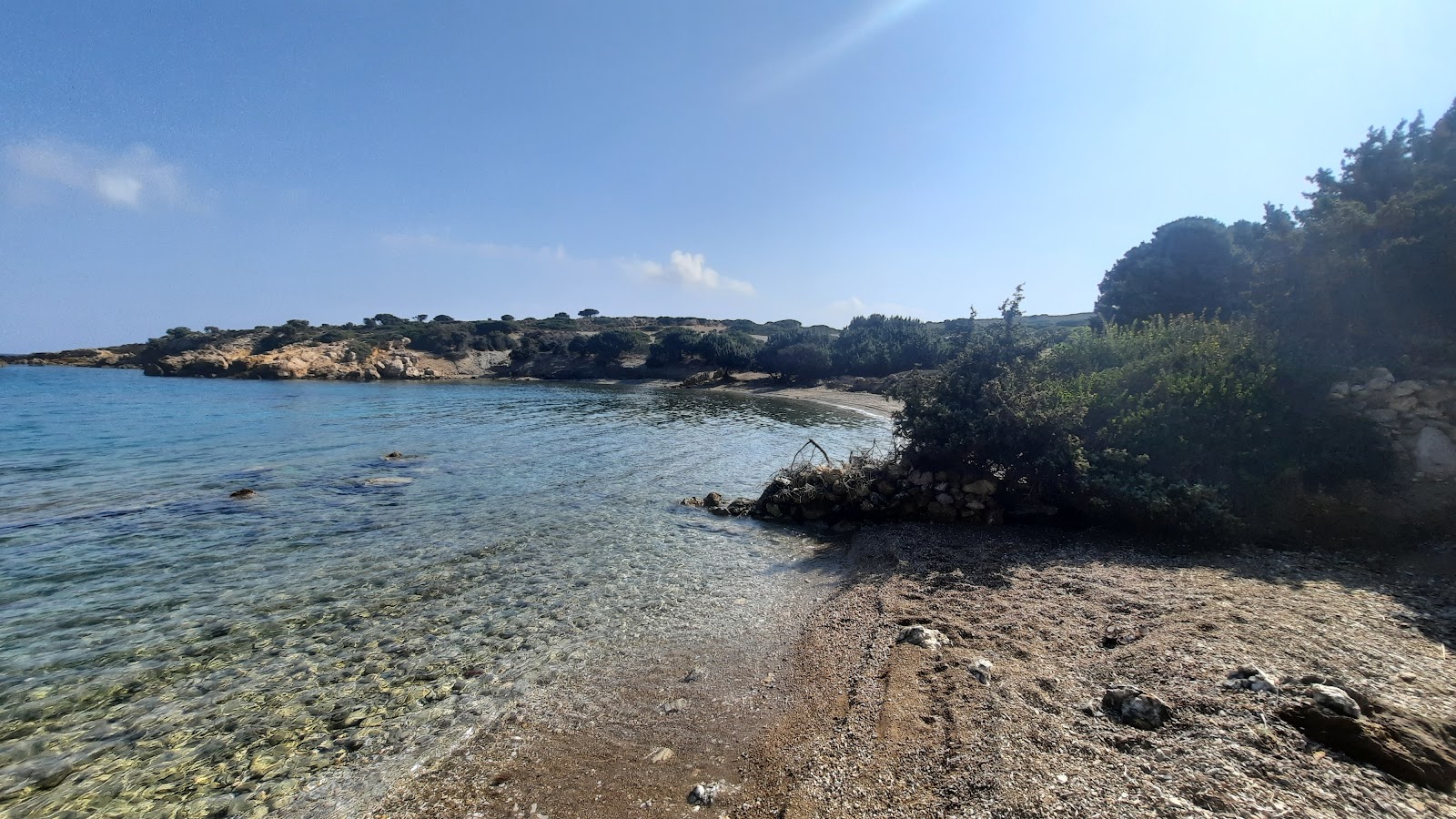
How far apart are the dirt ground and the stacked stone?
215 cm

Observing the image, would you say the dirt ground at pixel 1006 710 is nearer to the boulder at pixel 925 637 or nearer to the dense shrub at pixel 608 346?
the boulder at pixel 925 637

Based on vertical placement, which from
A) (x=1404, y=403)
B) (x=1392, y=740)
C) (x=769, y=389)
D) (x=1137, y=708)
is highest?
(x=1404, y=403)

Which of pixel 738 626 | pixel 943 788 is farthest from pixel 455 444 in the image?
pixel 943 788

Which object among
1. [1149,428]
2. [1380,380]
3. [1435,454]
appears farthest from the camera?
[1149,428]

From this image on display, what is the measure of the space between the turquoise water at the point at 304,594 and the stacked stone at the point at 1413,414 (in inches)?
425

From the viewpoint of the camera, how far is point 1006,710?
17.1 feet

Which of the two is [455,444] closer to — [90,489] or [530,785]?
[90,489]

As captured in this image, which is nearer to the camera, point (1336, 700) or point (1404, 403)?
point (1336, 700)

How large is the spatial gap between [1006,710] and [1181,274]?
3251 cm

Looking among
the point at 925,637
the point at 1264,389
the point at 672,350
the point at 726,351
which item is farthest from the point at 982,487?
the point at 672,350

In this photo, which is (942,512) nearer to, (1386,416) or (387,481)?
(1386,416)

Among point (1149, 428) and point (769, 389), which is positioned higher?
point (1149, 428)

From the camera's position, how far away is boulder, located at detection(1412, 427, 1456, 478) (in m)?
9.16

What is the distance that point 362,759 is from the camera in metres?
5.35
